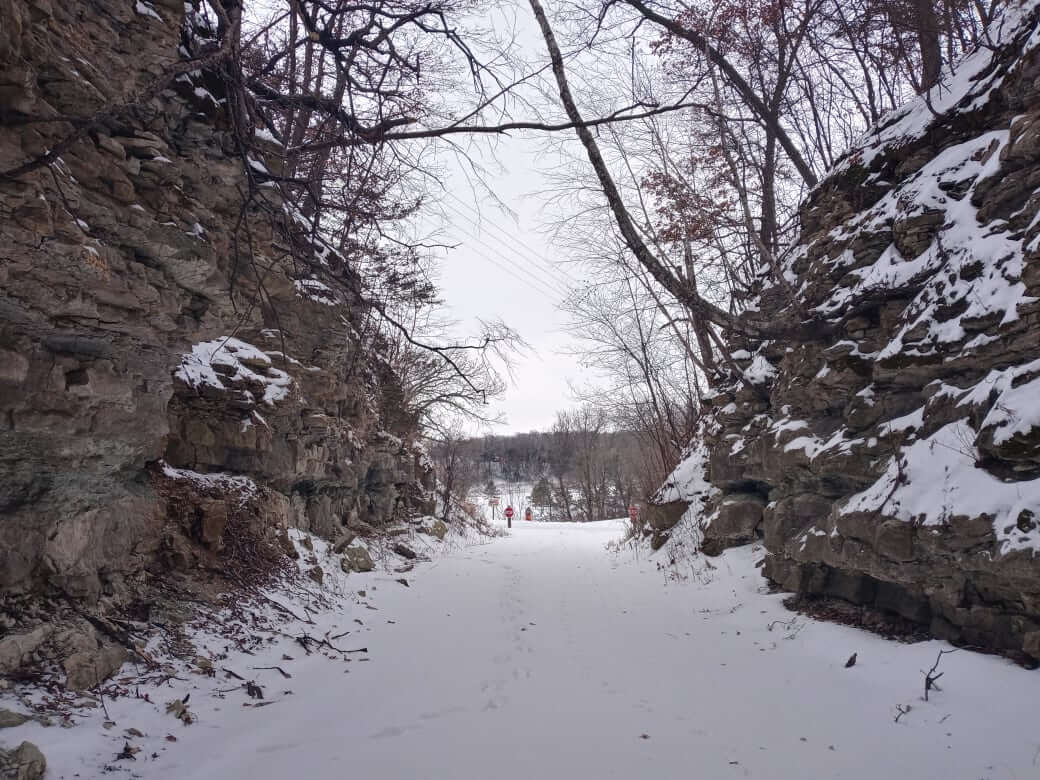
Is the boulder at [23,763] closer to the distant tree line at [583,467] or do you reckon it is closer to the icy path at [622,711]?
the icy path at [622,711]

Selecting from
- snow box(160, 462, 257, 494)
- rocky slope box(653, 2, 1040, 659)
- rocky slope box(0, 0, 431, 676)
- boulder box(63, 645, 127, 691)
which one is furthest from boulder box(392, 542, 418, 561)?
boulder box(63, 645, 127, 691)

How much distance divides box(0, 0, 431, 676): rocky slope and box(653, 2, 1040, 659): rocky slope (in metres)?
4.88

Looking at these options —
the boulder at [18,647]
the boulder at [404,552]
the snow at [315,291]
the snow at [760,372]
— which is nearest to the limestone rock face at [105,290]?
the boulder at [18,647]

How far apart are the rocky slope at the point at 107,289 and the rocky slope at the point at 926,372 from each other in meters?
4.88

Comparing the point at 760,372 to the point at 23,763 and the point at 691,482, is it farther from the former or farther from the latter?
the point at 23,763

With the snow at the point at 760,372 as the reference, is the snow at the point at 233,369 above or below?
below

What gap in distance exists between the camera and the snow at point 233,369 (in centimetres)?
580

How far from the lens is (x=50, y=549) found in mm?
3324

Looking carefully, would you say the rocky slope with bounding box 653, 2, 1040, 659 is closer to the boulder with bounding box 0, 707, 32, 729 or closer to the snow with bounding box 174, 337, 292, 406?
the boulder with bounding box 0, 707, 32, 729

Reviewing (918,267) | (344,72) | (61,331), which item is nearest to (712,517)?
(918,267)

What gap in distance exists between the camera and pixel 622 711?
3529 mm

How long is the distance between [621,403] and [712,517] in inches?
528

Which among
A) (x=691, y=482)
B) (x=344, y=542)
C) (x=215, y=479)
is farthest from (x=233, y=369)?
(x=691, y=482)

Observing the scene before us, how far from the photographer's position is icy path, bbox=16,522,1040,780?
2.75 meters
